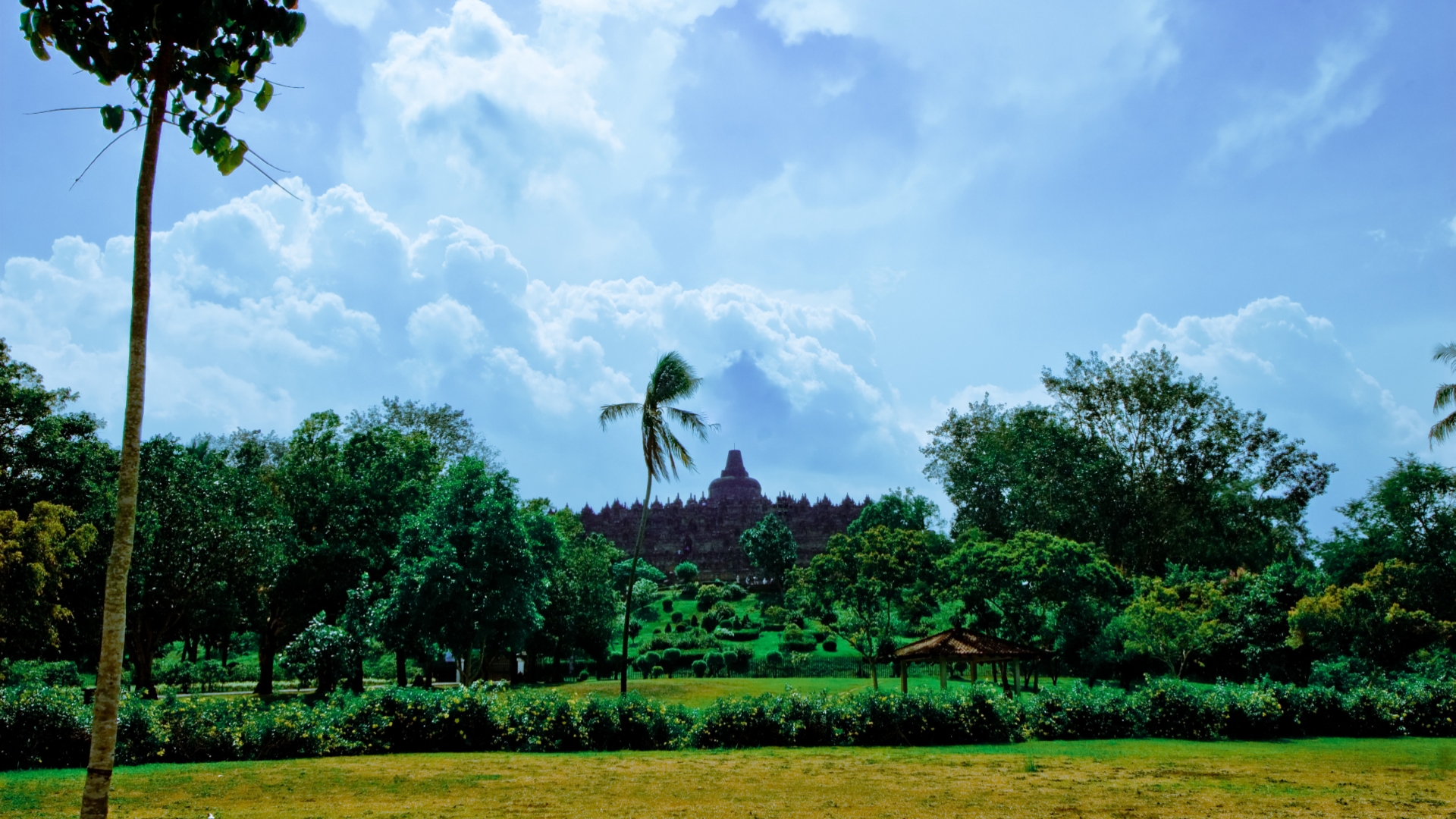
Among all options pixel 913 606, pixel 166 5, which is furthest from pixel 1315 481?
pixel 166 5

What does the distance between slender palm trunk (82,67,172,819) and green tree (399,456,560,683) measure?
51.3ft

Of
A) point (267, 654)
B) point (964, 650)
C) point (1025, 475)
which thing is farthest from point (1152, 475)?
point (267, 654)

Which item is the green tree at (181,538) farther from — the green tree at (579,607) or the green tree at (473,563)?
the green tree at (579,607)

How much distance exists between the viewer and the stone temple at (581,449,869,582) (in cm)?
7334

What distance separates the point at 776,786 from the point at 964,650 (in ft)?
33.5

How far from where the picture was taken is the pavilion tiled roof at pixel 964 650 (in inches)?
737

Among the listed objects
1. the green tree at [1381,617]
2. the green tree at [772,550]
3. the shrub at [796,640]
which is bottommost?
the shrub at [796,640]

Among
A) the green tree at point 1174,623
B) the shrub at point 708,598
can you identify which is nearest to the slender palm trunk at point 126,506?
the green tree at point 1174,623

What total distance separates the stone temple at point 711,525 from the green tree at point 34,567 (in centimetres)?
5334

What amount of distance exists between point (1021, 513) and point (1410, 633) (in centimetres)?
1683

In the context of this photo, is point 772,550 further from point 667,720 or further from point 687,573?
point 667,720

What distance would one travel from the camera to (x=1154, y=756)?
41.4 ft

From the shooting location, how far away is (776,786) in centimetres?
970

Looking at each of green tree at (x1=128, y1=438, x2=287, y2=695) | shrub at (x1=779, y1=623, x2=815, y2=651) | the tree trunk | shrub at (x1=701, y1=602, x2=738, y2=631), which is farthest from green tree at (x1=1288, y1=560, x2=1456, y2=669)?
the tree trunk
